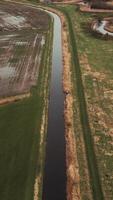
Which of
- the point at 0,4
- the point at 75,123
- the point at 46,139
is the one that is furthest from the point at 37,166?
the point at 0,4

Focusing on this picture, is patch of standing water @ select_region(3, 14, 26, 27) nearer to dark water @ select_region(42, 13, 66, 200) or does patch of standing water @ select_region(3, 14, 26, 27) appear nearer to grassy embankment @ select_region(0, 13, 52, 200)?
dark water @ select_region(42, 13, 66, 200)

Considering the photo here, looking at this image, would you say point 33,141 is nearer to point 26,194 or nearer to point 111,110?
point 26,194

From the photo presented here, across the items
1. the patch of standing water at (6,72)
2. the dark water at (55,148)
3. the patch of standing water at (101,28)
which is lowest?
the dark water at (55,148)

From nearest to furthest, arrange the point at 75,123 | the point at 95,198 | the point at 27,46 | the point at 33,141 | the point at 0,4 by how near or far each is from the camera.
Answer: the point at 95,198, the point at 33,141, the point at 75,123, the point at 27,46, the point at 0,4

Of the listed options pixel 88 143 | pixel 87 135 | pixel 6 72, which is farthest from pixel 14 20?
pixel 88 143

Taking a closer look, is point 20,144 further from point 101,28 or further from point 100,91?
point 101,28

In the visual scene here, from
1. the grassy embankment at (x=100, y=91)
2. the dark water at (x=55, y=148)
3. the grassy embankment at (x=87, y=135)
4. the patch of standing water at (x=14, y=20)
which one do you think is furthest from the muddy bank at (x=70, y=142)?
the patch of standing water at (x=14, y=20)

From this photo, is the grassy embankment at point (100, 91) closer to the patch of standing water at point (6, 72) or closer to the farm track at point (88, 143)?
Result: the farm track at point (88, 143)
